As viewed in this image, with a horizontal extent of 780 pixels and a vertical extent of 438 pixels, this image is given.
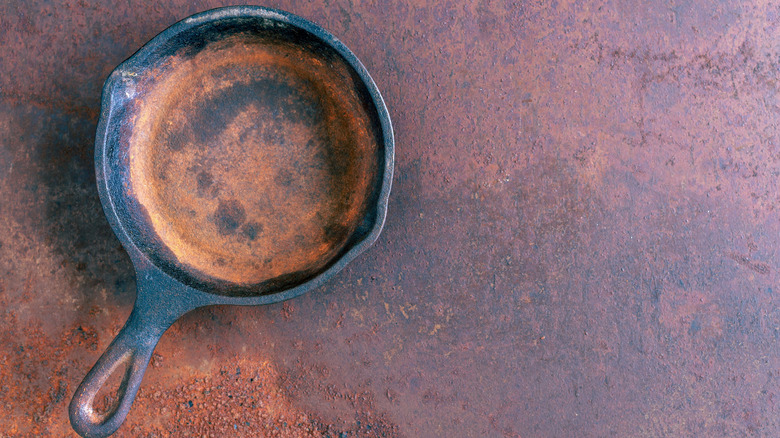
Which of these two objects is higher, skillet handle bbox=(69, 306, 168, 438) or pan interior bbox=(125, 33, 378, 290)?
pan interior bbox=(125, 33, 378, 290)

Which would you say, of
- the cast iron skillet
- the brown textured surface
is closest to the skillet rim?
the cast iron skillet

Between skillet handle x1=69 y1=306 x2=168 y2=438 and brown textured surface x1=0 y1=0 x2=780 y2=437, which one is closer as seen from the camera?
skillet handle x1=69 y1=306 x2=168 y2=438

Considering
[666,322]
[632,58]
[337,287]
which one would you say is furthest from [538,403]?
[632,58]

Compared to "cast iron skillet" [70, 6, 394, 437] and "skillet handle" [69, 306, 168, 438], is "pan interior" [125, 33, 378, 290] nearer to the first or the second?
"cast iron skillet" [70, 6, 394, 437]

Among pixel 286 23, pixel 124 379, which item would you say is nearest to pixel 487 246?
pixel 286 23

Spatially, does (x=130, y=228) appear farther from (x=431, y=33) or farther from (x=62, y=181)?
(x=431, y=33)
